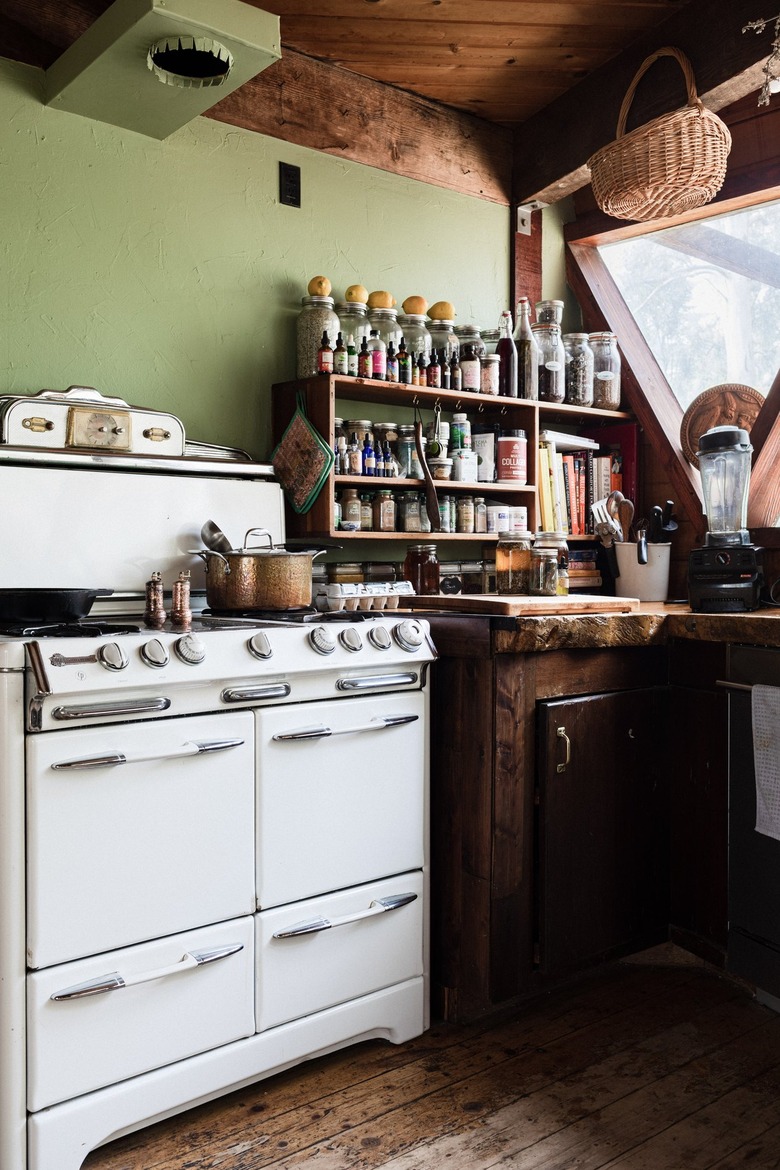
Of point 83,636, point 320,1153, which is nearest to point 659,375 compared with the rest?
point 83,636

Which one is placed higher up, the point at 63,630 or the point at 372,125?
Answer: the point at 372,125

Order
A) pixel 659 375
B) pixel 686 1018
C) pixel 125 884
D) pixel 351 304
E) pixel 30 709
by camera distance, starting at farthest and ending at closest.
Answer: pixel 659 375, pixel 351 304, pixel 686 1018, pixel 125 884, pixel 30 709

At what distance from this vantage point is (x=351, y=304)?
9.12ft

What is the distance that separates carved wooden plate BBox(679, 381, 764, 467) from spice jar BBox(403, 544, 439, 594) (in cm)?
109

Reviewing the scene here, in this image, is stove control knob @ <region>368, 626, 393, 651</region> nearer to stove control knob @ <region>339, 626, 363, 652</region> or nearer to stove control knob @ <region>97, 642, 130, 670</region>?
stove control knob @ <region>339, 626, 363, 652</region>

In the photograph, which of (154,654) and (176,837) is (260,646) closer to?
(154,654)

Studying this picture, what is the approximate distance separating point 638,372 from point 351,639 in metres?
1.98

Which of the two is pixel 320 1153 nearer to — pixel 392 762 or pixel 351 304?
pixel 392 762

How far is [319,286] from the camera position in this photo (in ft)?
8.87

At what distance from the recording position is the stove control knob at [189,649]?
1.73 metres

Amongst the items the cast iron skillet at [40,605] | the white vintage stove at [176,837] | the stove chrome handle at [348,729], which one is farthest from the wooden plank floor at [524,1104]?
the cast iron skillet at [40,605]

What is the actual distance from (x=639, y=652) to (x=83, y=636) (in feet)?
4.58

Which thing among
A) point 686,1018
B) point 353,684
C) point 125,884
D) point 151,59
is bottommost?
point 686,1018

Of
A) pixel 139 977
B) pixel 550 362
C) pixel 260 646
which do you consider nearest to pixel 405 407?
pixel 550 362
